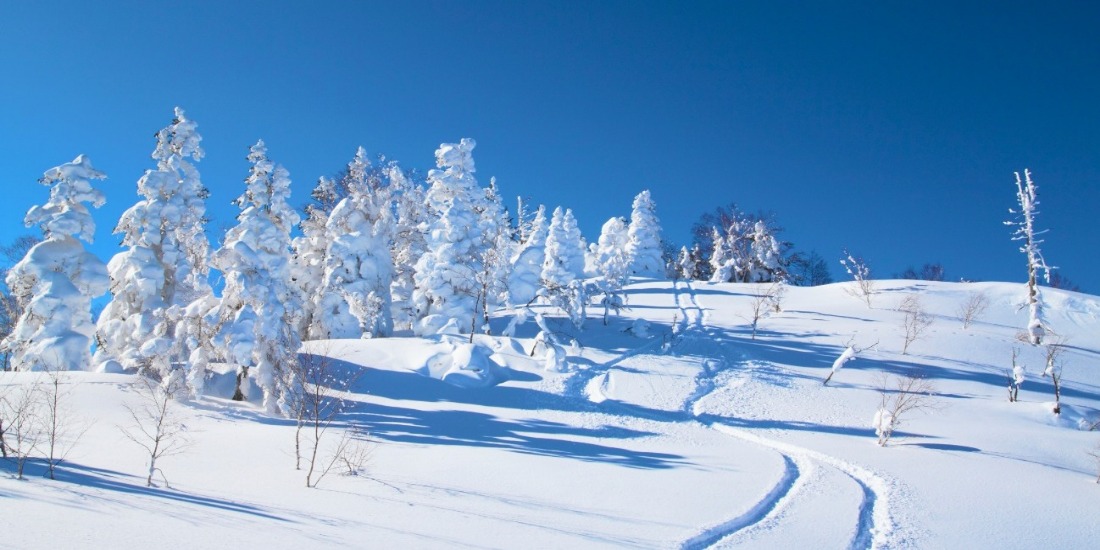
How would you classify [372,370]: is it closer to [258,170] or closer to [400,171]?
[258,170]

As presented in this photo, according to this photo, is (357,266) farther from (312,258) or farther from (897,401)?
(897,401)

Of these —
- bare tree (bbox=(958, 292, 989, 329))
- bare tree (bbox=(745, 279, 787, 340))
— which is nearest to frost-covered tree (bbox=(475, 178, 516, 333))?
bare tree (bbox=(745, 279, 787, 340))

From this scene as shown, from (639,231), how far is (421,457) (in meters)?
59.6

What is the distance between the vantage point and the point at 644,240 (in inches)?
2958

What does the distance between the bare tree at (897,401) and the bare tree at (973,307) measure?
56.3ft

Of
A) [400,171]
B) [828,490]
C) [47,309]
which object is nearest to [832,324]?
[828,490]

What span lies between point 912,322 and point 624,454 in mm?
30916

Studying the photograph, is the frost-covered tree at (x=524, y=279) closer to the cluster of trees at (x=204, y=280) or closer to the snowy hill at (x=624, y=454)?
the snowy hill at (x=624, y=454)

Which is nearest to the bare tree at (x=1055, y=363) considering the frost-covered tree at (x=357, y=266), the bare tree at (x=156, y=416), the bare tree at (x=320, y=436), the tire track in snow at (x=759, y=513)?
the tire track in snow at (x=759, y=513)

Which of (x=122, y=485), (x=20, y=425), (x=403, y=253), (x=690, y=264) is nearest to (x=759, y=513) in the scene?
(x=122, y=485)

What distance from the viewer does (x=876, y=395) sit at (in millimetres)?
29000

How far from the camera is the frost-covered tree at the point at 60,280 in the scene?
22.9m

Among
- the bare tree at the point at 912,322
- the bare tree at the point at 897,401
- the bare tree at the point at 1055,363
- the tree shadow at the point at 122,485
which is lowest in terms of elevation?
the tree shadow at the point at 122,485

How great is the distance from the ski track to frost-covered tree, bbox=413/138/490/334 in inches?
340
